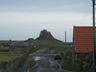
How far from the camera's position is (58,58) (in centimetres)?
6438

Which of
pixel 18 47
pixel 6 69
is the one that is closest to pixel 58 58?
pixel 18 47

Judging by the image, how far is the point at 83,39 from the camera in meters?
43.8

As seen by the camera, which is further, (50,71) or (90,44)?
(90,44)

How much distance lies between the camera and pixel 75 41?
43875mm

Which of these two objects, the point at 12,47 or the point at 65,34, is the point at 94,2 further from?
the point at 12,47

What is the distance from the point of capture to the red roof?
4154 cm

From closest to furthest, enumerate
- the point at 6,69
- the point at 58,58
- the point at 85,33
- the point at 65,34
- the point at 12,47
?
the point at 6,69
the point at 85,33
the point at 58,58
the point at 65,34
the point at 12,47

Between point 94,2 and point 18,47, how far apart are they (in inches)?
3009

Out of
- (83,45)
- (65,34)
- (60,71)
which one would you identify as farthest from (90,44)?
(65,34)

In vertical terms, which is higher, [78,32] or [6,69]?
[78,32]

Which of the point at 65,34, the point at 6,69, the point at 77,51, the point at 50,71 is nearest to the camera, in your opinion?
the point at 6,69

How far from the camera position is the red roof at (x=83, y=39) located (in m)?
41.5

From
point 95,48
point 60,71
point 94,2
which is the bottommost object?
point 60,71

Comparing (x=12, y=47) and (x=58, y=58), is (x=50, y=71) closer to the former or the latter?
(x=58, y=58)
